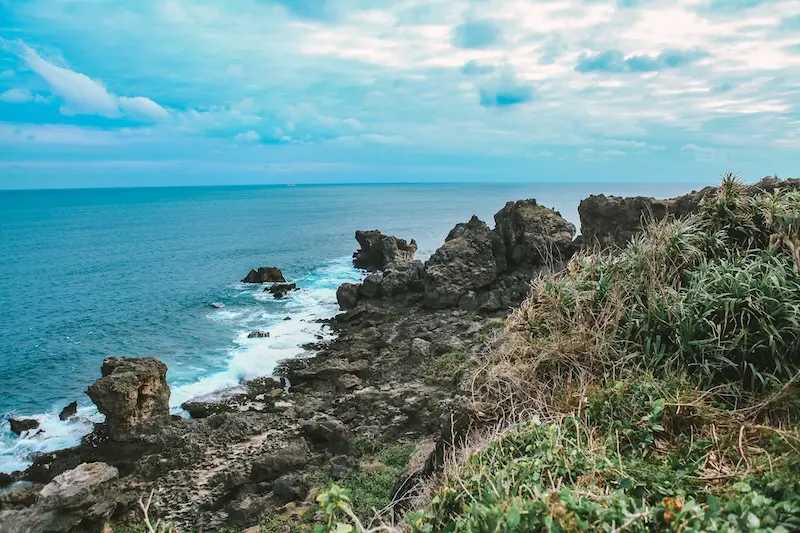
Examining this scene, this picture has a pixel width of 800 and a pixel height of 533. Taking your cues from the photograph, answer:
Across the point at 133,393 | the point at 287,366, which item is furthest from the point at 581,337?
the point at 287,366

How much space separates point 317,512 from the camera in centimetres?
1347

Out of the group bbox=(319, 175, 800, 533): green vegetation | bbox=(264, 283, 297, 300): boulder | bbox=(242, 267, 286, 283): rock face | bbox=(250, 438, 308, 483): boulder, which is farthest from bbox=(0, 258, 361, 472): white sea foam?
bbox=(319, 175, 800, 533): green vegetation

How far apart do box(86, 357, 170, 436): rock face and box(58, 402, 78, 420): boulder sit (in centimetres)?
338

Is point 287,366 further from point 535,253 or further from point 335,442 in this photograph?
point 535,253

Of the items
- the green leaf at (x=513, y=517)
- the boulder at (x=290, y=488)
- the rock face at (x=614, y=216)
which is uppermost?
the rock face at (x=614, y=216)

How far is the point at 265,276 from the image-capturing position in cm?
4928

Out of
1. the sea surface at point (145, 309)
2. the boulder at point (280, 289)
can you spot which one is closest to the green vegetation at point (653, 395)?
the sea surface at point (145, 309)

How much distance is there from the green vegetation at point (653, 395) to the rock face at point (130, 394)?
51.6 ft

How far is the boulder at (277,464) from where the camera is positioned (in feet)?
52.0

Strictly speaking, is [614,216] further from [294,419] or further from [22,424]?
[22,424]

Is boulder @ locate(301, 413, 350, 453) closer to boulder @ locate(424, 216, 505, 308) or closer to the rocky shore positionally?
the rocky shore

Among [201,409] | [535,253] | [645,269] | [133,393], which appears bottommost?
[201,409]

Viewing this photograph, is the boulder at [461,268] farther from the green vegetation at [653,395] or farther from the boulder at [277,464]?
the green vegetation at [653,395]

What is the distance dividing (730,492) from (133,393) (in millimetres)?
19517
